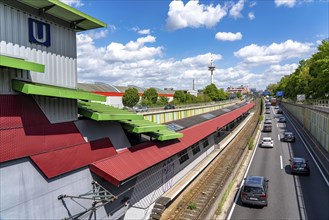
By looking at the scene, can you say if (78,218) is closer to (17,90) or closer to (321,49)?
(17,90)

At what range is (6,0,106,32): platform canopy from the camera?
10.7 m

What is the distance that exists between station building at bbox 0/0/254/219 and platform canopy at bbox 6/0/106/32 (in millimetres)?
39

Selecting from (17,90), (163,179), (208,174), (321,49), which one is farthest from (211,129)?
(321,49)

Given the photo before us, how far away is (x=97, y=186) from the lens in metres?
12.7

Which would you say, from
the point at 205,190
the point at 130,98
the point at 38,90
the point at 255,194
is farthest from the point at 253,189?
the point at 130,98

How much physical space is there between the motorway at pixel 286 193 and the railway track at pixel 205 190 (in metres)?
1.64

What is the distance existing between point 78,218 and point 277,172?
19.3m

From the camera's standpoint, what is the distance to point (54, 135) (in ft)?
36.7

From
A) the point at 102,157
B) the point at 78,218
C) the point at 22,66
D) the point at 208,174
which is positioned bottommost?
the point at 208,174

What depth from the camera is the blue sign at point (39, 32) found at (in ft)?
36.2

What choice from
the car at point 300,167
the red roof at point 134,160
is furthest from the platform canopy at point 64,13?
the car at point 300,167

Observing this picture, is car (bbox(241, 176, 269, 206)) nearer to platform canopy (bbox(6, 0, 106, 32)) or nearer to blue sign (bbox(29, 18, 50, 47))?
platform canopy (bbox(6, 0, 106, 32))

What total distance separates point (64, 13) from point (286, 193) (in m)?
18.3

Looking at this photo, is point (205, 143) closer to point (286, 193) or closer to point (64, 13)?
point (286, 193)
